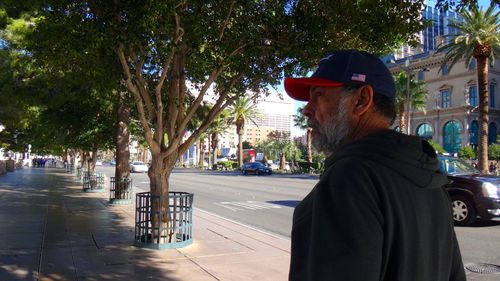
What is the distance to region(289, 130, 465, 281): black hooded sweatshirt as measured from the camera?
1.39m

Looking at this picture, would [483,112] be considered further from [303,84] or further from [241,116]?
[241,116]

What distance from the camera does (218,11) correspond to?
26.1ft

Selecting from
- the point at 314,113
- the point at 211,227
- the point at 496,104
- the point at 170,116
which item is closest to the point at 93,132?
the point at 211,227

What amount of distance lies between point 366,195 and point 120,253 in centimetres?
683

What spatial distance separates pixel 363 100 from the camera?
172 centimetres

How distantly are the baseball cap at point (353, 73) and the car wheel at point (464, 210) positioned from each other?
408 inches

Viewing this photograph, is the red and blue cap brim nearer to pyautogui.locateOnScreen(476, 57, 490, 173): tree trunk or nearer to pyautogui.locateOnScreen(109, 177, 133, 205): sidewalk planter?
pyautogui.locateOnScreen(109, 177, 133, 205): sidewalk planter

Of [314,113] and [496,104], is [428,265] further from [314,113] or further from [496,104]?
[496,104]

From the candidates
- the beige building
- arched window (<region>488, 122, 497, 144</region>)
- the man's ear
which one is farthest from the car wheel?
arched window (<region>488, 122, 497, 144</region>)

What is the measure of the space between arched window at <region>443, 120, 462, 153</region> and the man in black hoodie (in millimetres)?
69589

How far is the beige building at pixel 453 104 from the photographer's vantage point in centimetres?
6588

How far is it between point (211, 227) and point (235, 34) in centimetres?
441

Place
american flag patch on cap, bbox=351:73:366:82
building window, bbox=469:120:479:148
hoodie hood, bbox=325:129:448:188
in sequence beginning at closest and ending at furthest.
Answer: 1. hoodie hood, bbox=325:129:448:188
2. american flag patch on cap, bbox=351:73:366:82
3. building window, bbox=469:120:479:148

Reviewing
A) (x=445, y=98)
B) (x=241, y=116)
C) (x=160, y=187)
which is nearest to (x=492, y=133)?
(x=445, y=98)
